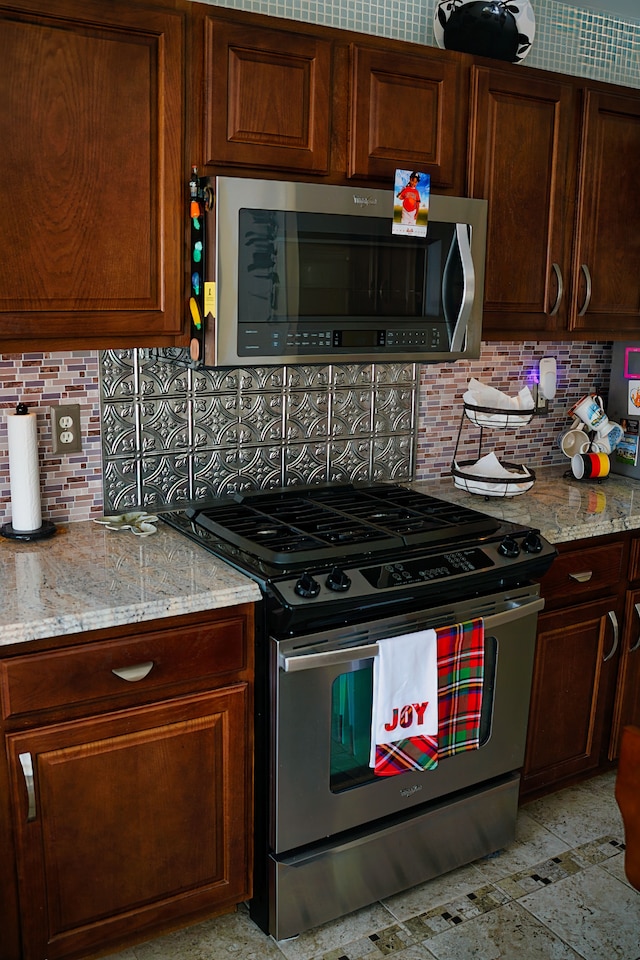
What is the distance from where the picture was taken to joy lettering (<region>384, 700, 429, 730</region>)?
6.72 ft

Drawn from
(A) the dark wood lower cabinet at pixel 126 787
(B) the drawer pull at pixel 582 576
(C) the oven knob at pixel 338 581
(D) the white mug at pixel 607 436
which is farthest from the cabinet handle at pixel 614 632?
(A) the dark wood lower cabinet at pixel 126 787

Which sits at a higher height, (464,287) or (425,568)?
(464,287)

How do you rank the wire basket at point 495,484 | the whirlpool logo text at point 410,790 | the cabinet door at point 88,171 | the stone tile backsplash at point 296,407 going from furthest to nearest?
the wire basket at point 495,484 < the stone tile backsplash at point 296,407 < the whirlpool logo text at point 410,790 < the cabinet door at point 88,171

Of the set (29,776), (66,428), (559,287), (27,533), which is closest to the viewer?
(29,776)

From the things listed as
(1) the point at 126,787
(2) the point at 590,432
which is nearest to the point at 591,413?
(2) the point at 590,432

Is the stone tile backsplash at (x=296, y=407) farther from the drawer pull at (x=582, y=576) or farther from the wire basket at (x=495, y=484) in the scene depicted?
the drawer pull at (x=582, y=576)

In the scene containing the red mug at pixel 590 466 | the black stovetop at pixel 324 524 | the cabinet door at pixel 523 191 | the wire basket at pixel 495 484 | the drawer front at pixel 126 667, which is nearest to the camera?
the drawer front at pixel 126 667

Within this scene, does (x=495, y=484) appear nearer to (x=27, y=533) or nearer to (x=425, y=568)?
(x=425, y=568)

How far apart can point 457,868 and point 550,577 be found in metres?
0.81

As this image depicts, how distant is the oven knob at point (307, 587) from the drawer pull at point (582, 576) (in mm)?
930

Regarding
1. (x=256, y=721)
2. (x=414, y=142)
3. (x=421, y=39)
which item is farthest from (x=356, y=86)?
(x=256, y=721)

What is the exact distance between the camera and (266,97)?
208 centimetres

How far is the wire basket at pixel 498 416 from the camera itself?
2654 mm

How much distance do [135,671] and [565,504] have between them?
4.74 ft
